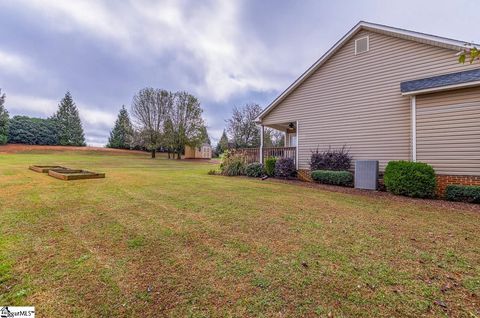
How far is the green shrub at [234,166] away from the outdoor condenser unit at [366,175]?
611cm

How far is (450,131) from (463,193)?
220 cm

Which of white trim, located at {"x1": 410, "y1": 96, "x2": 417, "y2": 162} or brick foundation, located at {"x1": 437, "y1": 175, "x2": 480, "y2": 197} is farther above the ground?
white trim, located at {"x1": 410, "y1": 96, "x2": 417, "y2": 162}

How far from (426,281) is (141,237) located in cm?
372

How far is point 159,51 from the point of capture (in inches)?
582

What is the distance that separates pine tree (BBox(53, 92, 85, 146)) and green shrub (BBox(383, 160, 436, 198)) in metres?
48.5

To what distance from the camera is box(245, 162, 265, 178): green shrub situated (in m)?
12.2

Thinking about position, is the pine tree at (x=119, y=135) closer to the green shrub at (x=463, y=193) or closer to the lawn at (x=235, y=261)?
the lawn at (x=235, y=261)

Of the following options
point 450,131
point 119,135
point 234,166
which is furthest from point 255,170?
point 119,135

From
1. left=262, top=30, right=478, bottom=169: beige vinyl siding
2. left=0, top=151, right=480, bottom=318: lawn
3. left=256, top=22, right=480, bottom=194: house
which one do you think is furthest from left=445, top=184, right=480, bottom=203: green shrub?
left=0, top=151, right=480, bottom=318: lawn

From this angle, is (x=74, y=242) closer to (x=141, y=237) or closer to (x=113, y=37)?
(x=141, y=237)

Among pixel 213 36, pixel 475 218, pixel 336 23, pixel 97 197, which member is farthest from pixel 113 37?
pixel 475 218

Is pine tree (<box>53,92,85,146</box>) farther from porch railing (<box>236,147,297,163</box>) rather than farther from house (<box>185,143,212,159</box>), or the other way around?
porch railing (<box>236,147,297,163</box>)

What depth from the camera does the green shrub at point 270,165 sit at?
38.2 ft

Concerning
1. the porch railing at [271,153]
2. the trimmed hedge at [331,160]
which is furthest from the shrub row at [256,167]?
the trimmed hedge at [331,160]
